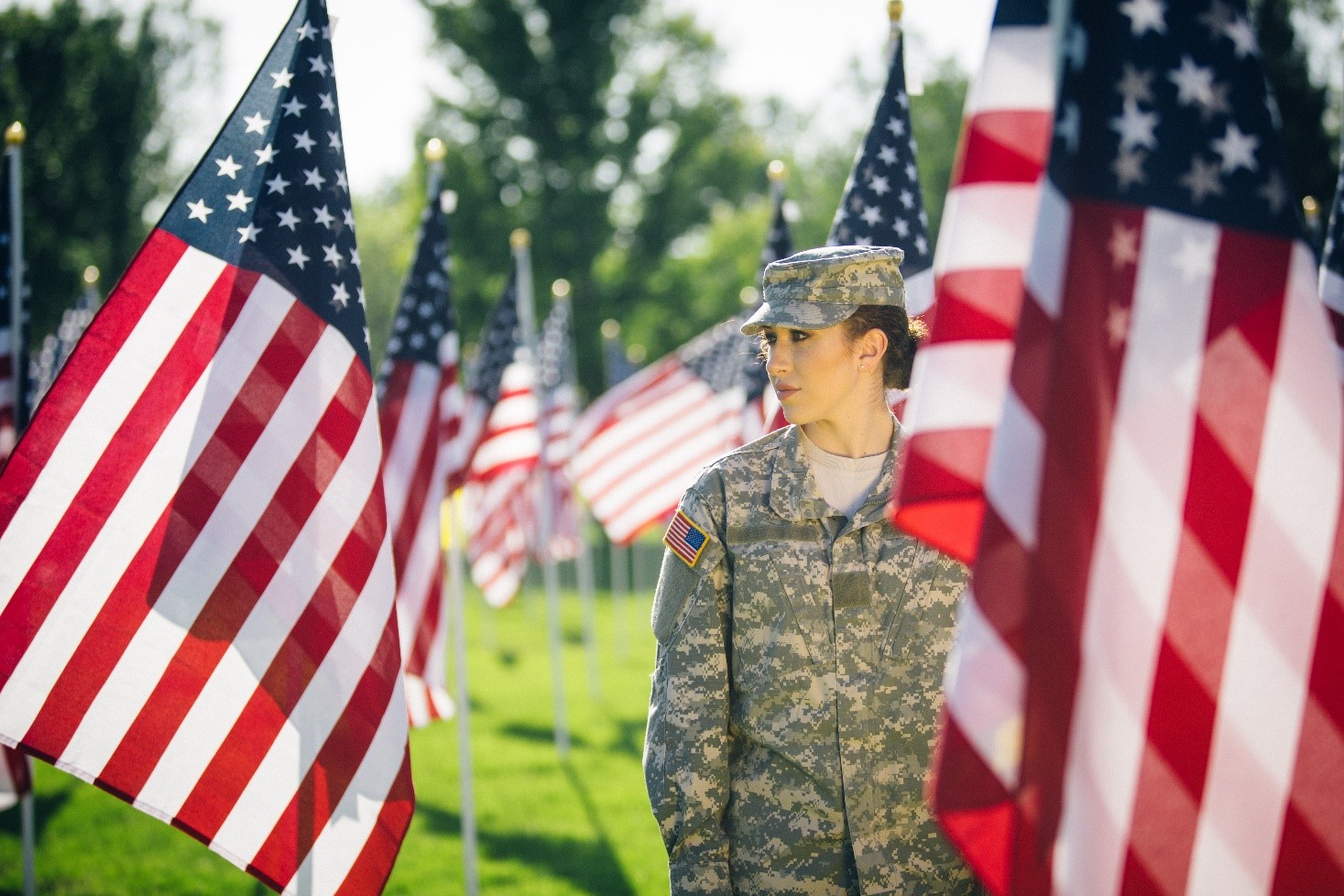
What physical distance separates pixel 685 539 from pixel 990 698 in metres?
1.06

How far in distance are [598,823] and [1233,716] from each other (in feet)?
23.3

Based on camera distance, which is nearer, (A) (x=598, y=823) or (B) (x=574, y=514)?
(A) (x=598, y=823)

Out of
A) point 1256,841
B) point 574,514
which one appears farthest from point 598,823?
point 574,514

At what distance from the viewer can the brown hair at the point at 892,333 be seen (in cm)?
335

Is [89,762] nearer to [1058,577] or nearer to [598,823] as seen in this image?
[1058,577]

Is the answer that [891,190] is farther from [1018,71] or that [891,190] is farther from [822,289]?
[1018,71]

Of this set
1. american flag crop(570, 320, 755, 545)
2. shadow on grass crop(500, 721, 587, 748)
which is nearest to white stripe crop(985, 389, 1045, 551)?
american flag crop(570, 320, 755, 545)

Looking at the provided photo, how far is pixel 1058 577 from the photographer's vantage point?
2387 millimetres

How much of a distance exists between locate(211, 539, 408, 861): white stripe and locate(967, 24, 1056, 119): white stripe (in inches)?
101

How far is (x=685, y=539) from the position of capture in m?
3.24

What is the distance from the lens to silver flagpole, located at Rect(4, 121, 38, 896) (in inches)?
242

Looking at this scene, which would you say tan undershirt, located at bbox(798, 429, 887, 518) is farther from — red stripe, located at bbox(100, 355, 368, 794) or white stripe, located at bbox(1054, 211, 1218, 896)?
red stripe, located at bbox(100, 355, 368, 794)

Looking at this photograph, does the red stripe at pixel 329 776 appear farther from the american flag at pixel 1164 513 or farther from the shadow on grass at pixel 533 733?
the shadow on grass at pixel 533 733

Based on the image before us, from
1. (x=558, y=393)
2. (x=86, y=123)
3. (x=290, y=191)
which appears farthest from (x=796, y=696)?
(x=86, y=123)
